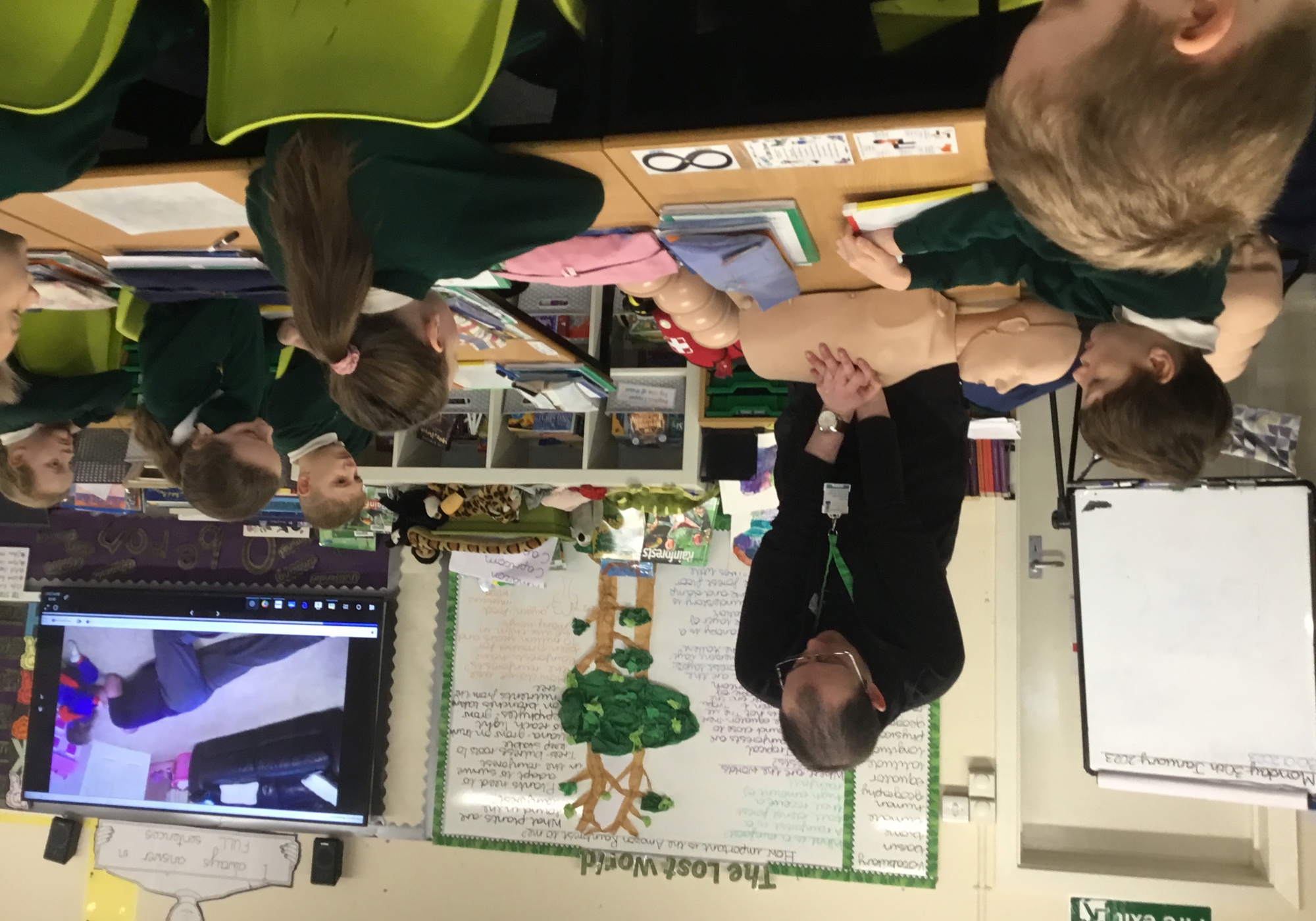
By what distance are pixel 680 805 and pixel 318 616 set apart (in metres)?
1.31

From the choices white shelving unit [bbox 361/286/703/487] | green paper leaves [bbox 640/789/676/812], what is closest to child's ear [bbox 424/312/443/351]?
white shelving unit [bbox 361/286/703/487]

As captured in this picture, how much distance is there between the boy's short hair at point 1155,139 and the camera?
659mm

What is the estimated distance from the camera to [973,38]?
0.98 metres

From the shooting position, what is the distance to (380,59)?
0.93m

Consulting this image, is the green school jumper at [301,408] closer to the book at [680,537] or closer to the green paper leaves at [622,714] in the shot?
the book at [680,537]

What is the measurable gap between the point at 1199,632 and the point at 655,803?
1.52 meters

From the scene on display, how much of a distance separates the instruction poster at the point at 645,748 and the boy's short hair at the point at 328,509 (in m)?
0.86

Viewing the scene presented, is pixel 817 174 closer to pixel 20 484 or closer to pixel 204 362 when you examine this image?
pixel 204 362

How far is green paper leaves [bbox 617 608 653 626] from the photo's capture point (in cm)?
256

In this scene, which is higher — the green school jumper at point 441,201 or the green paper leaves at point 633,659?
the green school jumper at point 441,201

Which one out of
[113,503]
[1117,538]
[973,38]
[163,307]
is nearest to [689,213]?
[973,38]

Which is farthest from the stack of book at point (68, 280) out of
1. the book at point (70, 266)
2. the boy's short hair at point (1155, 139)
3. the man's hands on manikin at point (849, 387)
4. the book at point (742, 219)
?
the boy's short hair at point (1155, 139)

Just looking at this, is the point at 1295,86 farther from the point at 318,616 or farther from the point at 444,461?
the point at 318,616

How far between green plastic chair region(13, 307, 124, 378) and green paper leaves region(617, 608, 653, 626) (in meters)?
1.50
